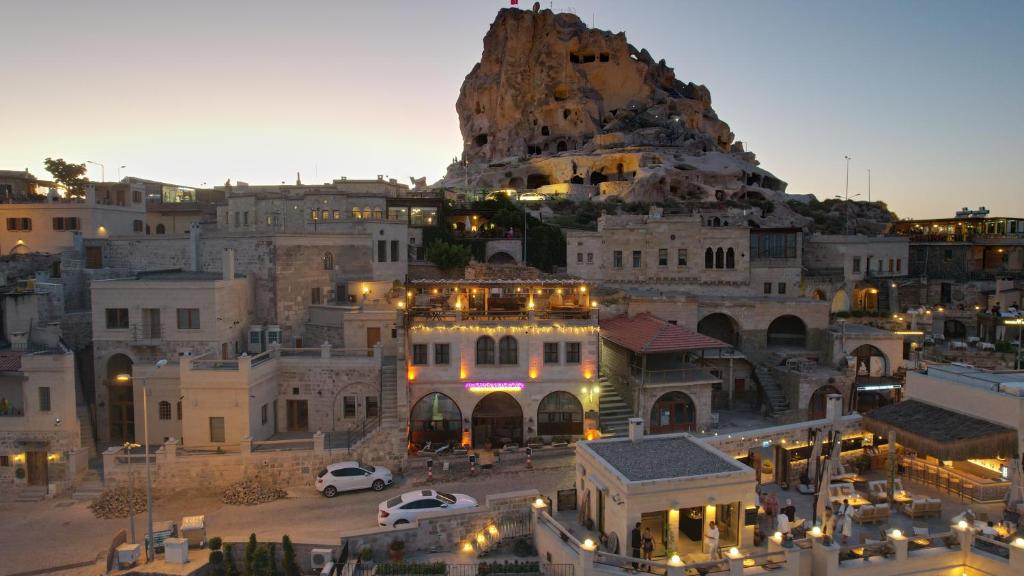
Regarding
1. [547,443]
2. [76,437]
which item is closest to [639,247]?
[547,443]

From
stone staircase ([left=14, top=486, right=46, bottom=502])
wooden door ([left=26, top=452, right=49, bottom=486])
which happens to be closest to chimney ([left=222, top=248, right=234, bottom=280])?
wooden door ([left=26, top=452, right=49, bottom=486])

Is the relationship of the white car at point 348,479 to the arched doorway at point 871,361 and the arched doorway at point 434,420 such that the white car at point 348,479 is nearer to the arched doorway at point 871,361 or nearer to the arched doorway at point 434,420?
the arched doorway at point 434,420

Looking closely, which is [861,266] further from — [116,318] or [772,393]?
[116,318]

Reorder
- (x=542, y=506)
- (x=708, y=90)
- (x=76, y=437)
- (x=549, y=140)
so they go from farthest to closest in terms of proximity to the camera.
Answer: (x=708, y=90)
(x=549, y=140)
(x=76, y=437)
(x=542, y=506)

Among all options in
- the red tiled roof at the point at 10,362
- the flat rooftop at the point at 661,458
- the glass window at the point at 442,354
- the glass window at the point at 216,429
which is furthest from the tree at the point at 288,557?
the red tiled roof at the point at 10,362

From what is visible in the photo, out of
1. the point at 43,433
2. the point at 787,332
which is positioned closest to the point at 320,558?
the point at 43,433

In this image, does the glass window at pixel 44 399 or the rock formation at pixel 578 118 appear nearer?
the glass window at pixel 44 399

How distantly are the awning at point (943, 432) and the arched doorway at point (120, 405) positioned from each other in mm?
33736

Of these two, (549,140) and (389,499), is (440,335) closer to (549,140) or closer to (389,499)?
(389,499)

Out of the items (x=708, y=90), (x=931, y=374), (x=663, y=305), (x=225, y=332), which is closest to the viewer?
(x=931, y=374)

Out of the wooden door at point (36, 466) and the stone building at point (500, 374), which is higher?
the stone building at point (500, 374)

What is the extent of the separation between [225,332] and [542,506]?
20306 millimetres

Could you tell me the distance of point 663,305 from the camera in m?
40.8

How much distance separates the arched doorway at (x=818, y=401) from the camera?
37688 millimetres
